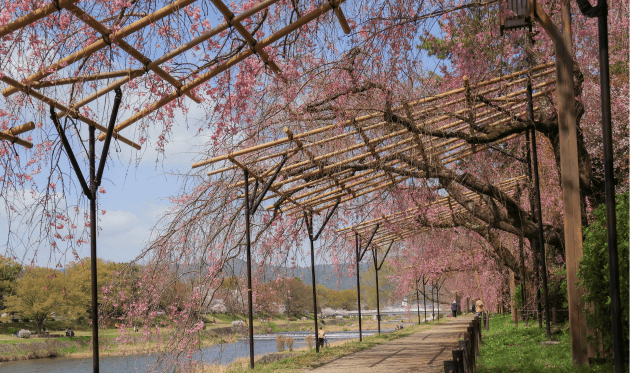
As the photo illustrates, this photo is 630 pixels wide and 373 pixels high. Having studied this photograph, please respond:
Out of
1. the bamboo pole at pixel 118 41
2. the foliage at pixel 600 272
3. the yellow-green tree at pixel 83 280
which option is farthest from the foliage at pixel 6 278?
the foliage at pixel 600 272

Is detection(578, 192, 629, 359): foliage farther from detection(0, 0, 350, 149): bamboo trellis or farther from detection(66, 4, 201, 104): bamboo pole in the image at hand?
detection(66, 4, 201, 104): bamboo pole

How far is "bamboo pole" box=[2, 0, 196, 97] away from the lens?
12.2ft

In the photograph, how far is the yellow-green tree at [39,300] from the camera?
110 feet

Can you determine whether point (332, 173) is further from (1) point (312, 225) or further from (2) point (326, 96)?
(1) point (312, 225)

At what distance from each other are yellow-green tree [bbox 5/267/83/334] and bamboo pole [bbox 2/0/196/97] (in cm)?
3314

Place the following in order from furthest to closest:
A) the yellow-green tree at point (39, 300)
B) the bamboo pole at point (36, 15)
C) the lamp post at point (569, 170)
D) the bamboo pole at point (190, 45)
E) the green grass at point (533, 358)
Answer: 1. the yellow-green tree at point (39, 300)
2. the lamp post at point (569, 170)
3. the green grass at point (533, 358)
4. the bamboo pole at point (190, 45)
5. the bamboo pole at point (36, 15)

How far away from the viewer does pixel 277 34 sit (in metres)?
4.30

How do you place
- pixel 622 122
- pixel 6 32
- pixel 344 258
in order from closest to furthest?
pixel 6 32
pixel 622 122
pixel 344 258

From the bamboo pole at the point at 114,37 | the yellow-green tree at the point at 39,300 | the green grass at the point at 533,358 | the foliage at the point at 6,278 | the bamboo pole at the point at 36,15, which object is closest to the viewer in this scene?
the bamboo pole at the point at 36,15

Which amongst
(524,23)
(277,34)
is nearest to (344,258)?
(524,23)

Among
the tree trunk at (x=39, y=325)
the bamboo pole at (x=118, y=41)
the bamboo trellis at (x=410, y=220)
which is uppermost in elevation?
the bamboo pole at (x=118, y=41)

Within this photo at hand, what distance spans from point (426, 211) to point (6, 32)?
1172cm

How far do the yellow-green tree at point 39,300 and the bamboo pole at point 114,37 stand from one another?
33.1m

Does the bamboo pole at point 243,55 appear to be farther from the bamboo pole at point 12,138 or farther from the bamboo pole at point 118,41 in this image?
the bamboo pole at point 12,138
